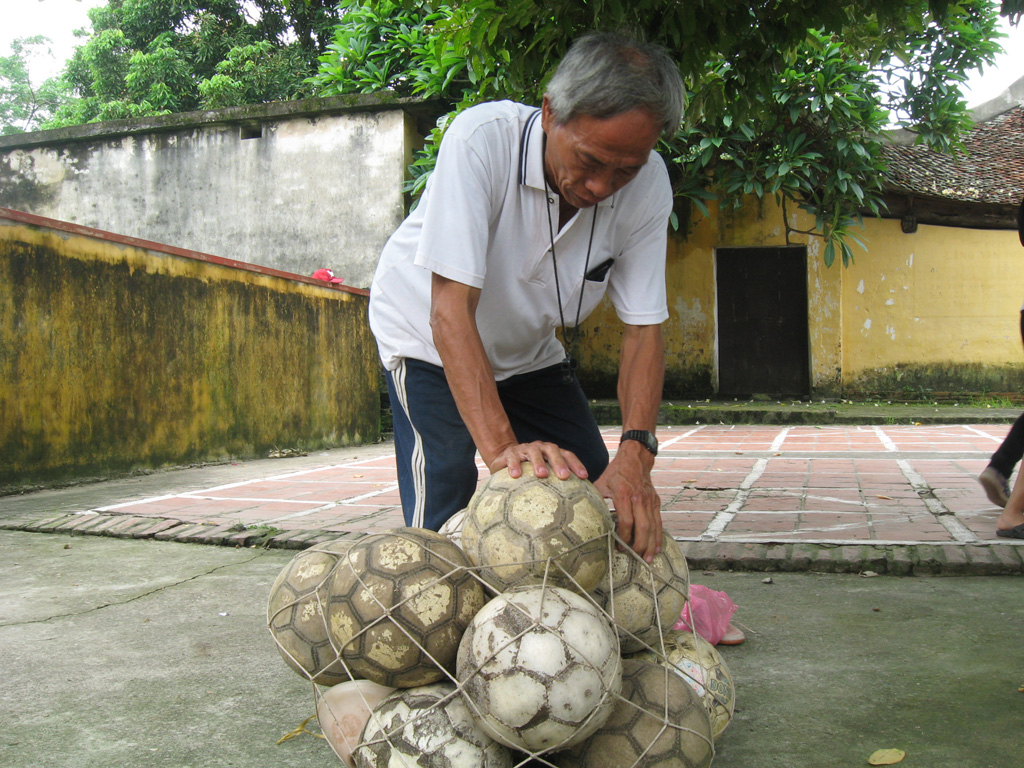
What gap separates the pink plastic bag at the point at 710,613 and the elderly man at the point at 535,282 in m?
0.53

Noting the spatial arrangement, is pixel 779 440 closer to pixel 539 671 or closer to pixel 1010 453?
pixel 1010 453

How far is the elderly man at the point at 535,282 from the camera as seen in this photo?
2193 mm

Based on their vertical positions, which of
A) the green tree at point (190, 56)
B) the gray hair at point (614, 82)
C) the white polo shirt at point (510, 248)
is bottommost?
the white polo shirt at point (510, 248)

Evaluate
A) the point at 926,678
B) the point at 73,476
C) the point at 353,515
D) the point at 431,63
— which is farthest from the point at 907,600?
the point at 431,63

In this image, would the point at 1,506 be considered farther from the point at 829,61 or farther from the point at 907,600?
the point at 829,61

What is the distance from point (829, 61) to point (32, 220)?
30.9 ft

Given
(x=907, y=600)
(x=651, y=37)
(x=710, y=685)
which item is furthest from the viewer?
(x=907, y=600)

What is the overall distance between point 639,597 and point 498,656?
Result: 1.65ft

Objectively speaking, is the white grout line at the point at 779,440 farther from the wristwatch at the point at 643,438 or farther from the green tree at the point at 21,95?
the green tree at the point at 21,95

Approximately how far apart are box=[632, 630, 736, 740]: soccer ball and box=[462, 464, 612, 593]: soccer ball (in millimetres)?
314

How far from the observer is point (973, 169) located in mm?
14641

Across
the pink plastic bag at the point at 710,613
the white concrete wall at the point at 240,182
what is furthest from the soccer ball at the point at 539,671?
the white concrete wall at the point at 240,182

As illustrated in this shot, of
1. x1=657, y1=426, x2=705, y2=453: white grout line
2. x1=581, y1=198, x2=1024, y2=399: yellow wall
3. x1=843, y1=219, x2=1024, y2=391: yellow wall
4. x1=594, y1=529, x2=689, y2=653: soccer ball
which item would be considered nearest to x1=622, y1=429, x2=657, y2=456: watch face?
x1=594, y1=529, x2=689, y2=653: soccer ball

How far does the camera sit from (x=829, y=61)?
1118 centimetres
